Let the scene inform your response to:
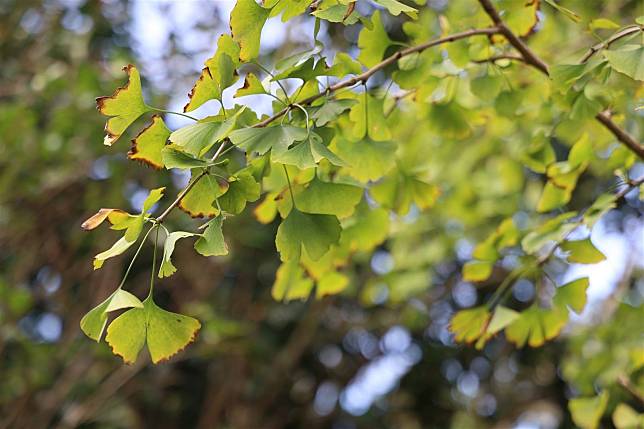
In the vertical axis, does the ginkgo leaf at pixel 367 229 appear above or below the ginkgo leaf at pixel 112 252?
below

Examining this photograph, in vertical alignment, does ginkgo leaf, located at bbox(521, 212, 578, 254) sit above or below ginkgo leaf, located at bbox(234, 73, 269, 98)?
below

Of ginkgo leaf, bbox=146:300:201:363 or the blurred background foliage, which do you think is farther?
the blurred background foliage

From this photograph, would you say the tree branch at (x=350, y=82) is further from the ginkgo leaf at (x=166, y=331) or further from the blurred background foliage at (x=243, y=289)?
the blurred background foliage at (x=243, y=289)

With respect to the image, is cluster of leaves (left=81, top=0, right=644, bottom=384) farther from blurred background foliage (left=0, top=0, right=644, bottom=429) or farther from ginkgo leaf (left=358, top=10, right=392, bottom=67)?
blurred background foliage (left=0, top=0, right=644, bottom=429)

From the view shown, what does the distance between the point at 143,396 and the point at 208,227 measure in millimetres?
1785

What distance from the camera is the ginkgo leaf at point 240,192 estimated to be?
548mm

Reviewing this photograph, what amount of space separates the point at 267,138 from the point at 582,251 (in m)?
0.43

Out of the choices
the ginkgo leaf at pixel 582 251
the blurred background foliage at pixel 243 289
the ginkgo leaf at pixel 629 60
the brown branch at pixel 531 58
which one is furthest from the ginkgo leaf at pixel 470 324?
the blurred background foliage at pixel 243 289

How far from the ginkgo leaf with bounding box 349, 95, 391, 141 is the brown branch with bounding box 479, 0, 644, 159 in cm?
13

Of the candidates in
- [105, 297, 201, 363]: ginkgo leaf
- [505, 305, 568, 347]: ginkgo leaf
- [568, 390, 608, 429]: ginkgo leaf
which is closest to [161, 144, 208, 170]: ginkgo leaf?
[105, 297, 201, 363]: ginkgo leaf

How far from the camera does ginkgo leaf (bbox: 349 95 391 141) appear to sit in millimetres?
675

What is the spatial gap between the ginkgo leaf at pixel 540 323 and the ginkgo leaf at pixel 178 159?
457mm

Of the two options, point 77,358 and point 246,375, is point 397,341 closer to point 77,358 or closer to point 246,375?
point 246,375

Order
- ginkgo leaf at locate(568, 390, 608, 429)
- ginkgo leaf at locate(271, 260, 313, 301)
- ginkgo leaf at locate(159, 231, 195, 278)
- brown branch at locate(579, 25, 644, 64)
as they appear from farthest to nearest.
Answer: ginkgo leaf at locate(568, 390, 608, 429) → ginkgo leaf at locate(271, 260, 313, 301) → brown branch at locate(579, 25, 644, 64) → ginkgo leaf at locate(159, 231, 195, 278)
